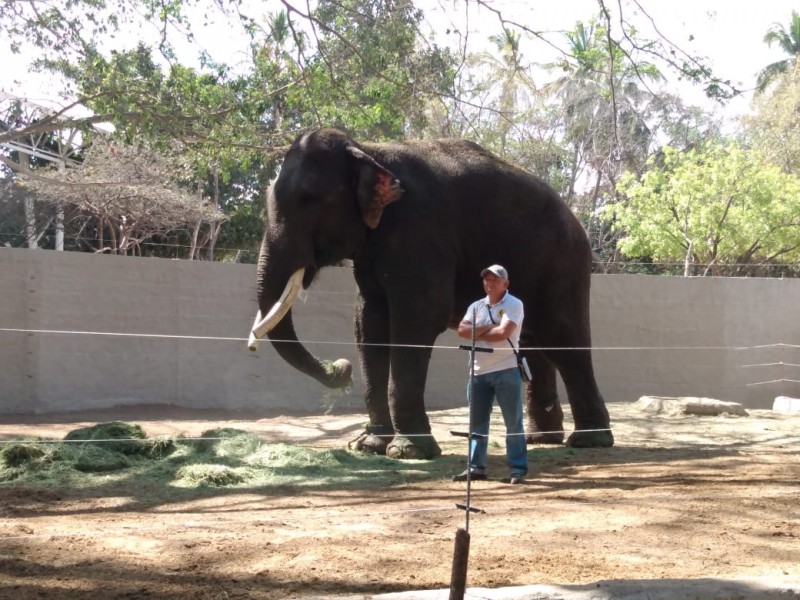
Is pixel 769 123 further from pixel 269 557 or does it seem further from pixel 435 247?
pixel 269 557

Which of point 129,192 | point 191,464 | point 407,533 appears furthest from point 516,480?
point 129,192

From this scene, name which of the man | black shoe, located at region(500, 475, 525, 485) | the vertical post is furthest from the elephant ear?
the vertical post

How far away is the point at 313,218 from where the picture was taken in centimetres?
866

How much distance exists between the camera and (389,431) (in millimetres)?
9398

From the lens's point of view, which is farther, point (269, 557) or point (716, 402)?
point (716, 402)

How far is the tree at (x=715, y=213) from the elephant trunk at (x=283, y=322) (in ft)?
51.0

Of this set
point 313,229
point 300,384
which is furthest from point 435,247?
point 300,384

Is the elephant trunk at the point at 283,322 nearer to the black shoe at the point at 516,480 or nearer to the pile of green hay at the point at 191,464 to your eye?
the pile of green hay at the point at 191,464

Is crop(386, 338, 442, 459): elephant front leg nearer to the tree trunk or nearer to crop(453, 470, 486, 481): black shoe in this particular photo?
crop(453, 470, 486, 481): black shoe

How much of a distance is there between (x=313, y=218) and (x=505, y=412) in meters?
2.52

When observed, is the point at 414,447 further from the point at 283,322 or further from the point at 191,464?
the point at 191,464

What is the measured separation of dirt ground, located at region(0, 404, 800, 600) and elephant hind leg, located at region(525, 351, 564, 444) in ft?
5.48

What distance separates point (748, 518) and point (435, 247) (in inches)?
151

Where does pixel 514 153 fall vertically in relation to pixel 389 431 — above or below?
above
